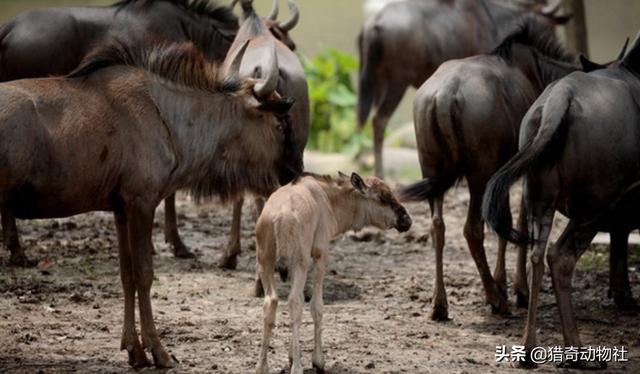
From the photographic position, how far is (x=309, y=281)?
9180 mm

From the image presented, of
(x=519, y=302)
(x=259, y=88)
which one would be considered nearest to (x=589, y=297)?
(x=519, y=302)

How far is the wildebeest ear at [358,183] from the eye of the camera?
694 cm

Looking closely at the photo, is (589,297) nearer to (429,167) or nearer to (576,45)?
(429,167)

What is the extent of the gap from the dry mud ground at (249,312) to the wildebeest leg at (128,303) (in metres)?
0.10

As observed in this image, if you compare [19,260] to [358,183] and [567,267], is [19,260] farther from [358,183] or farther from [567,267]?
[567,267]

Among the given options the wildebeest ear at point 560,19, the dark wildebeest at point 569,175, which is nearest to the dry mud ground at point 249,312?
the dark wildebeest at point 569,175

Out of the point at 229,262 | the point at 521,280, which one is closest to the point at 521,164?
the point at 521,280

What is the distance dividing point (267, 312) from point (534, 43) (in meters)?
3.69

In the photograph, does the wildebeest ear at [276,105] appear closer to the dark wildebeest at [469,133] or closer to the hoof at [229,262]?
the dark wildebeest at [469,133]

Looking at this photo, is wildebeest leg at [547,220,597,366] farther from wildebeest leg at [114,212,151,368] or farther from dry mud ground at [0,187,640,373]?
wildebeest leg at [114,212,151,368]

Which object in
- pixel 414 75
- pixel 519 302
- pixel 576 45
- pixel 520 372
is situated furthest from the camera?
pixel 414 75

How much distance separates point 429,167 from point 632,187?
164 centimetres

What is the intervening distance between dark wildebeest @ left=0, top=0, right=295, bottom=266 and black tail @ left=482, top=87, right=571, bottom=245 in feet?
12.0

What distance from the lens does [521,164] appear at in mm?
6879
